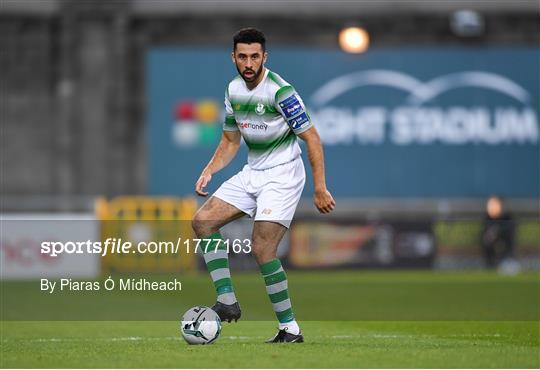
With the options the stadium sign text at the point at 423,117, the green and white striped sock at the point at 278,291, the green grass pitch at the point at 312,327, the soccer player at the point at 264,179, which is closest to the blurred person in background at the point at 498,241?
the green grass pitch at the point at 312,327

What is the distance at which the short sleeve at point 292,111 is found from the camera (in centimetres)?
1020

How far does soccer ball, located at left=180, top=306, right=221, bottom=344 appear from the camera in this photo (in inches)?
397

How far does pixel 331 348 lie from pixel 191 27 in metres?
25.7

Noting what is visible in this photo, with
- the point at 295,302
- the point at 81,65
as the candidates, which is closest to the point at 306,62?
the point at 81,65

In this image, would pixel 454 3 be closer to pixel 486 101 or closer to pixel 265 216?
pixel 486 101

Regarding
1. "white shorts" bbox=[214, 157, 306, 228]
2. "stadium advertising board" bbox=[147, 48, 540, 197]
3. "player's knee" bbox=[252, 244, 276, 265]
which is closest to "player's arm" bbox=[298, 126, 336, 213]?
"white shorts" bbox=[214, 157, 306, 228]

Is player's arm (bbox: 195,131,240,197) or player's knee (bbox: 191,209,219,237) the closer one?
player's knee (bbox: 191,209,219,237)

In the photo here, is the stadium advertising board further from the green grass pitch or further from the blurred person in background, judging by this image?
the green grass pitch

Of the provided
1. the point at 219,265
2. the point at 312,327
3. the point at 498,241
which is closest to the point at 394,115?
the point at 498,241

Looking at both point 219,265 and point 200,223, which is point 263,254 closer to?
point 219,265

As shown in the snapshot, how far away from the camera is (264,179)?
412 inches

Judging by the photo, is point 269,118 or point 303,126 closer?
point 303,126

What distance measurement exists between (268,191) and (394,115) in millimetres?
23948

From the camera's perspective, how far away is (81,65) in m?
34.3
